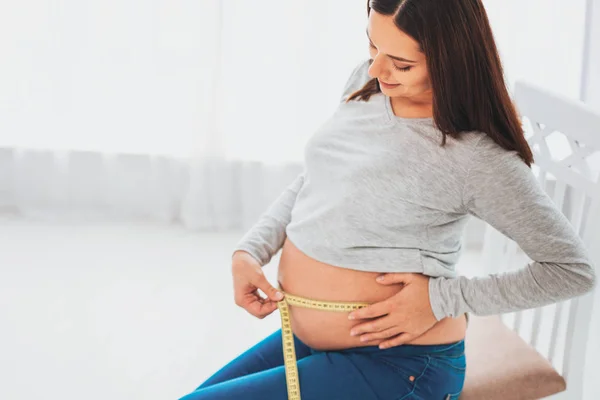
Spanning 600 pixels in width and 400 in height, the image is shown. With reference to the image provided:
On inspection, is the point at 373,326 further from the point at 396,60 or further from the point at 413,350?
the point at 396,60

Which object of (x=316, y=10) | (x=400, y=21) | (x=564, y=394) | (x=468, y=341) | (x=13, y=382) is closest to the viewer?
(x=400, y=21)

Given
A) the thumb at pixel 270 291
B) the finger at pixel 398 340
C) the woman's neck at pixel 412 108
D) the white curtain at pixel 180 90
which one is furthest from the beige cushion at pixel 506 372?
the white curtain at pixel 180 90

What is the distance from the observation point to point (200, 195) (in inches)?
129

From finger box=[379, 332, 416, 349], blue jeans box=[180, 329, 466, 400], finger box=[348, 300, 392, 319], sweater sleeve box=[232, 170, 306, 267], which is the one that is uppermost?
sweater sleeve box=[232, 170, 306, 267]

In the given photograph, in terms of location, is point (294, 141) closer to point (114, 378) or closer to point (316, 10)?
point (316, 10)

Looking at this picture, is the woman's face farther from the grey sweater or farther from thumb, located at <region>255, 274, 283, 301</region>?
thumb, located at <region>255, 274, 283, 301</region>

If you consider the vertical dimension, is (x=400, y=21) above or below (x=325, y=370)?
above

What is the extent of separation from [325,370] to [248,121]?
1973mm

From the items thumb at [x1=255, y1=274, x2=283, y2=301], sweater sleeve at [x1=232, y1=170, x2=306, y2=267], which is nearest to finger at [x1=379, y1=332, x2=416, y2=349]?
thumb at [x1=255, y1=274, x2=283, y2=301]

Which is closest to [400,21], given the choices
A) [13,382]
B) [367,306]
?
[367,306]

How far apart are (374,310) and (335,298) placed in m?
0.09

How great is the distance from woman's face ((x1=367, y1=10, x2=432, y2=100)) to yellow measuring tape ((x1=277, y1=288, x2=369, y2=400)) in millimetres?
413

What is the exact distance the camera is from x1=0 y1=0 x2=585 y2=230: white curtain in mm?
3049

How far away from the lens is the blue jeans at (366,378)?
4.50ft
